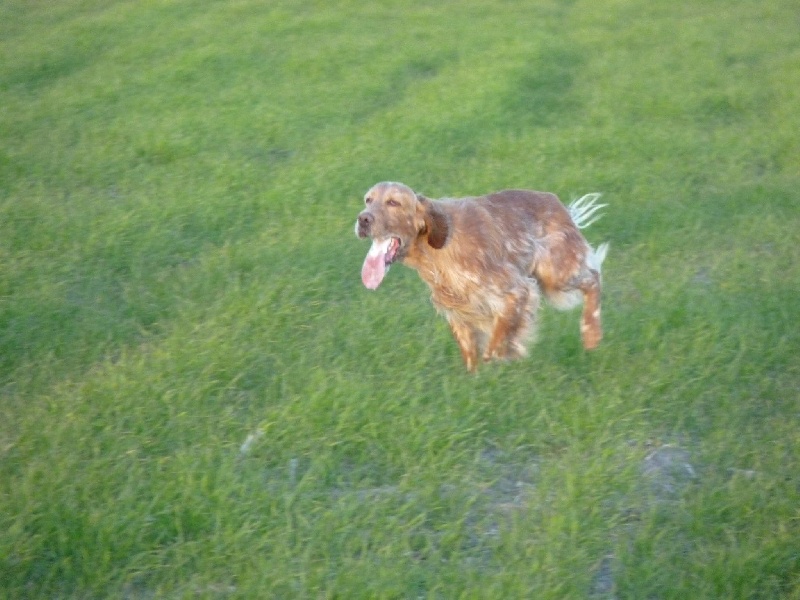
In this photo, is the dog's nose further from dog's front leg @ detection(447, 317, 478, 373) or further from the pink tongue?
dog's front leg @ detection(447, 317, 478, 373)

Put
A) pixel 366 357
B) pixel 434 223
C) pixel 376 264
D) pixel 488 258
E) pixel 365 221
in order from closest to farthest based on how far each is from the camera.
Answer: pixel 365 221, pixel 376 264, pixel 434 223, pixel 488 258, pixel 366 357

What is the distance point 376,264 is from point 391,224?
0.21 metres

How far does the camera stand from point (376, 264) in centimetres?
470

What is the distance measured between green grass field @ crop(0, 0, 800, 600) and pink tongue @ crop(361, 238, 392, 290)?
0.57 meters

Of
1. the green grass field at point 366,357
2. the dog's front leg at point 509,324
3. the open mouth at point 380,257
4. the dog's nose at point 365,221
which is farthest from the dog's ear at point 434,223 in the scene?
the green grass field at point 366,357

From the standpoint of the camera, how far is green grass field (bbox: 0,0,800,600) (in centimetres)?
370

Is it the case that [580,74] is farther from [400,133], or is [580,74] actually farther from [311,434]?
[311,434]

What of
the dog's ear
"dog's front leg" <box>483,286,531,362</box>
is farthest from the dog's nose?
"dog's front leg" <box>483,286,531,362</box>

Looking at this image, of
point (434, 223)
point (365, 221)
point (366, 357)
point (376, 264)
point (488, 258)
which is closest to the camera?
point (365, 221)

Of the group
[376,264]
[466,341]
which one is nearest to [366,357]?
[466,341]

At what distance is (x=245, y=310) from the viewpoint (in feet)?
18.7

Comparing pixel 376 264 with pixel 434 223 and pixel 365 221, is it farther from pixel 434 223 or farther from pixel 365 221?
pixel 434 223

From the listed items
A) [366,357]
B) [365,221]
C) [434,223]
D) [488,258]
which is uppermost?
[365,221]

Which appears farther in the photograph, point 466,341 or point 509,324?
point 466,341
